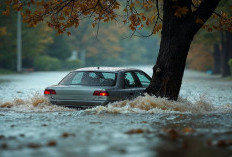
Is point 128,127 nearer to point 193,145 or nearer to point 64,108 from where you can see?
point 193,145

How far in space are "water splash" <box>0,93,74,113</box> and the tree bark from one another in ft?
8.86

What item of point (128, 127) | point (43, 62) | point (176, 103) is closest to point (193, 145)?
point (128, 127)

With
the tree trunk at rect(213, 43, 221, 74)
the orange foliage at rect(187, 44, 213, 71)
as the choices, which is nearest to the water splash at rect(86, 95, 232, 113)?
the tree trunk at rect(213, 43, 221, 74)

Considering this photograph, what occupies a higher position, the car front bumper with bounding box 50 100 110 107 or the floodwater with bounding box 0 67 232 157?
the car front bumper with bounding box 50 100 110 107

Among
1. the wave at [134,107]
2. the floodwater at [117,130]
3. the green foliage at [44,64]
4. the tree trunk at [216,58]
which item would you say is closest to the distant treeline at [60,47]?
the green foliage at [44,64]

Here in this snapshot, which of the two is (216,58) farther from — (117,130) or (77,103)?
(117,130)

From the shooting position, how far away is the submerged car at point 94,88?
41.9ft

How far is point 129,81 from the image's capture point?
13.8 m

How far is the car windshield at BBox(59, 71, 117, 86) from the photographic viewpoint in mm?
13359

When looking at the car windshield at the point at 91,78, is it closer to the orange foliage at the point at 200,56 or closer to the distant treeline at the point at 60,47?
the distant treeline at the point at 60,47

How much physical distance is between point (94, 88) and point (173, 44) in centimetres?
290

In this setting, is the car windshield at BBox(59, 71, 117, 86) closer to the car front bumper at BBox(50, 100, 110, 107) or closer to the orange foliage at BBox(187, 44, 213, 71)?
the car front bumper at BBox(50, 100, 110, 107)

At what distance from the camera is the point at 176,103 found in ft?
46.5

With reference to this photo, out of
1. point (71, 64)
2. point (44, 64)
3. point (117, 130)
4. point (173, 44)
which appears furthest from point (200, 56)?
point (117, 130)
